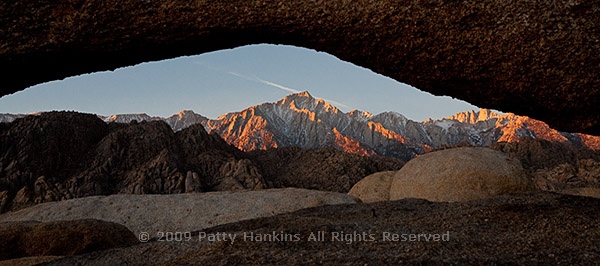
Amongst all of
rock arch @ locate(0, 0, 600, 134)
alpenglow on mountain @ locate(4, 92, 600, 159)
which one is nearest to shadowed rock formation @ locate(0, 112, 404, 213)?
rock arch @ locate(0, 0, 600, 134)

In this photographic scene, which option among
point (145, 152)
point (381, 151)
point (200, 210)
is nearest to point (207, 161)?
point (145, 152)

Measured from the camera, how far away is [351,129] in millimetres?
171875

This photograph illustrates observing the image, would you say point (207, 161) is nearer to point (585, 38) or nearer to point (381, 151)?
point (585, 38)

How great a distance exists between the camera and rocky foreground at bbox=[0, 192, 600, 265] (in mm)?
3601

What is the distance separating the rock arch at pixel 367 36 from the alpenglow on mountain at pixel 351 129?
399ft

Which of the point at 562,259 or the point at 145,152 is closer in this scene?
the point at 562,259

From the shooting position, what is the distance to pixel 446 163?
10086 mm

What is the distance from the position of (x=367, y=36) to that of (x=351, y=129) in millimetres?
169332

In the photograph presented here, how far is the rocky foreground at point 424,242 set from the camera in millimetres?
3601

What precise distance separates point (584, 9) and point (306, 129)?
166282mm

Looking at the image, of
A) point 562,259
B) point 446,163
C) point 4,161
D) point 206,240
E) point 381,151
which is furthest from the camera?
point 381,151

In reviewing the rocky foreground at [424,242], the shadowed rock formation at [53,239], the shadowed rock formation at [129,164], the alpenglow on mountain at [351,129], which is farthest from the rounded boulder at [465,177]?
the alpenglow on mountain at [351,129]

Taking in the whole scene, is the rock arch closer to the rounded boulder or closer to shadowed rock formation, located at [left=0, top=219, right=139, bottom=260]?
shadowed rock formation, located at [left=0, top=219, right=139, bottom=260]

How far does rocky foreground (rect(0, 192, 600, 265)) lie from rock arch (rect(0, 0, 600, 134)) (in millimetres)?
1423
